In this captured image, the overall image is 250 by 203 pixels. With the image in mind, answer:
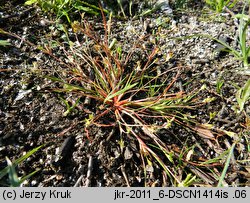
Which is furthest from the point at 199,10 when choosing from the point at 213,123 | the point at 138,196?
the point at 138,196

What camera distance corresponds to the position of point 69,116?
1534mm

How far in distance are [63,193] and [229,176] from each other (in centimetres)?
77

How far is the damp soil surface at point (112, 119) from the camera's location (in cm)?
140

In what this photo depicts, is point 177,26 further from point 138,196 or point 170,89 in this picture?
point 138,196

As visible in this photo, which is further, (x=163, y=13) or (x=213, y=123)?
(x=163, y=13)

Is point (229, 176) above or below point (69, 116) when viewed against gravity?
below

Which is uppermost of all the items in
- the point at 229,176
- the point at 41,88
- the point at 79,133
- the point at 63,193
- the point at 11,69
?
the point at 11,69

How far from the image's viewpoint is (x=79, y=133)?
149 centimetres

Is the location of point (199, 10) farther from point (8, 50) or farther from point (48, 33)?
point (8, 50)

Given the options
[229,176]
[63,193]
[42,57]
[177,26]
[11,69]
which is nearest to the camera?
[63,193]

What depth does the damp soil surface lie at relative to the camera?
55.2 inches

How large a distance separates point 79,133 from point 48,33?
704mm

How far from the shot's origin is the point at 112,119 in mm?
1554

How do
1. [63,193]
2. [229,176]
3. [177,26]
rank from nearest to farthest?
[63,193], [229,176], [177,26]
